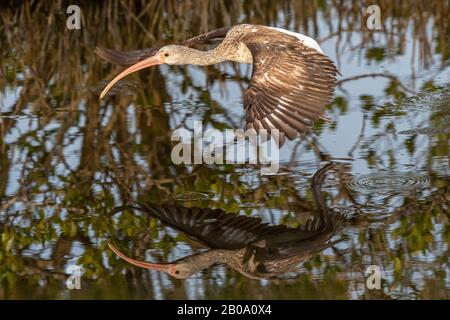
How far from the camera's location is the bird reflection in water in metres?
8.34

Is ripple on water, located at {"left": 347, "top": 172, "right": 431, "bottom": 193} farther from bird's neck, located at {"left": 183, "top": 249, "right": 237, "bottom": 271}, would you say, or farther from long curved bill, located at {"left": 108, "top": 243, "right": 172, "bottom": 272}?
long curved bill, located at {"left": 108, "top": 243, "right": 172, "bottom": 272}

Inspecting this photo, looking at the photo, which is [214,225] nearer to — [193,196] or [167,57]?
[193,196]

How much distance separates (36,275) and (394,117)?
14.5ft

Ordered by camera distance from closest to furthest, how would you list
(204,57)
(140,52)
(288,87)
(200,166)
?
(288,87) < (200,166) < (204,57) < (140,52)

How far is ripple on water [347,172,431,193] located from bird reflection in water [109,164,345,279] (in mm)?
352

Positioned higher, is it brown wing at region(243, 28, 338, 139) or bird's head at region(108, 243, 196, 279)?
brown wing at region(243, 28, 338, 139)

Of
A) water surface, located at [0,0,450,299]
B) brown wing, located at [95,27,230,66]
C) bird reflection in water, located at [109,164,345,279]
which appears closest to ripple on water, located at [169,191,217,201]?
water surface, located at [0,0,450,299]

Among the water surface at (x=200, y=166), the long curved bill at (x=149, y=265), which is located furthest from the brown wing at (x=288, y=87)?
the long curved bill at (x=149, y=265)

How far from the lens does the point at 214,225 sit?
9.11m

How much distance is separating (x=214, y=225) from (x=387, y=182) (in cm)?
150

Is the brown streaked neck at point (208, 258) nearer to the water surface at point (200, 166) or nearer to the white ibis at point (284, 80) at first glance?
the water surface at point (200, 166)

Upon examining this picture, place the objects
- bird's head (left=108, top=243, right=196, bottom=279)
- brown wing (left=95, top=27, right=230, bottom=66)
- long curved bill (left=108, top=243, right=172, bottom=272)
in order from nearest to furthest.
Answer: bird's head (left=108, top=243, right=196, bottom=279), long curved bill (left=108, top=243, right=172, bottom=272), brown wing (left=95, top=27, right=230, bottom=66)

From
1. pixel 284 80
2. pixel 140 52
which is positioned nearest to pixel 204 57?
pixel 140 52

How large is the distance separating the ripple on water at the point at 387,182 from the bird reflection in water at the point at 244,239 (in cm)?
35
